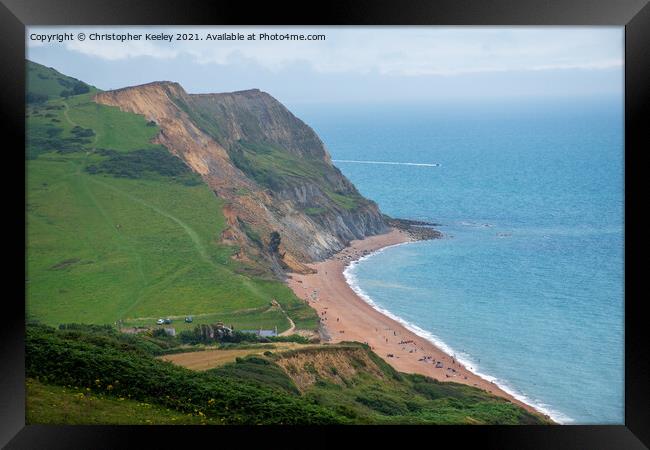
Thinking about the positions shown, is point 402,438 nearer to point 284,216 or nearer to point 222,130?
point 284,216

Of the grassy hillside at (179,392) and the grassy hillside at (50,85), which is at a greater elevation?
the grassy hillside at (50,85)

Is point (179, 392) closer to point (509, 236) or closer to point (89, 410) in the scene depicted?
point (89, 410)

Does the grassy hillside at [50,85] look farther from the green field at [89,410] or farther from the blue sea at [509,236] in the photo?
the green field at [89,410]

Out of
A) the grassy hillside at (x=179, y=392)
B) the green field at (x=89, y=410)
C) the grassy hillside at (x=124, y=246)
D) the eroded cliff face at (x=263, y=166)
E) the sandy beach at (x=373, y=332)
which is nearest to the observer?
the green field at (x=89, y=410)

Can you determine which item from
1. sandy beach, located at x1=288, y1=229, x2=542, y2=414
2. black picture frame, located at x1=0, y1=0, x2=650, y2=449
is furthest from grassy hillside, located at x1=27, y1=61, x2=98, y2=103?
black picture frame, located at x1=0, y1=0, x2=650, y2=449

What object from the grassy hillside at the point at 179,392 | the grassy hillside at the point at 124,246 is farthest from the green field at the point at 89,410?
the grassy hillside at the point at 124,246

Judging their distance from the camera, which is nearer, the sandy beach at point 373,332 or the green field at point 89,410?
the green field at point 89,410

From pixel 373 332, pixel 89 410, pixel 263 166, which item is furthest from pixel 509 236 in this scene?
pixel 89 410

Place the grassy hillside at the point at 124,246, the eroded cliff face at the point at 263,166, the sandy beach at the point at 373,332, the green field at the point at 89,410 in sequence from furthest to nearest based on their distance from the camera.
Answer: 1. the eroded cliff face at the point at 263,166
2. the sandy beach at the point at 373,332
3. the grassy hillside at the point at 124,246
4. the green field at the point at 89,410
